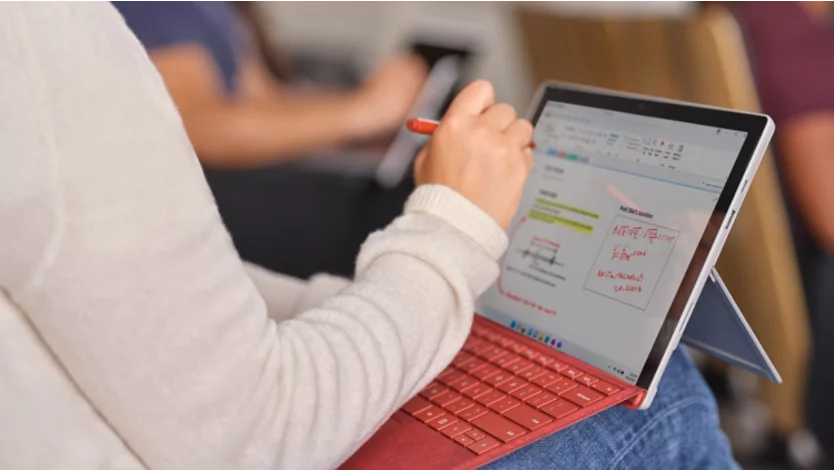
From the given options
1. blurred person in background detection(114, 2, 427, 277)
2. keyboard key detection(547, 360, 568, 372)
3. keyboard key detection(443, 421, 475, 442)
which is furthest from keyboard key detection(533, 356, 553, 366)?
blurred person in background detection(114, 2, 427, 277)

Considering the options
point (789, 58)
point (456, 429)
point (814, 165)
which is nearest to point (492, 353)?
point (456, 429)

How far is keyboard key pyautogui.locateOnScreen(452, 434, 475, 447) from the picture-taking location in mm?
525

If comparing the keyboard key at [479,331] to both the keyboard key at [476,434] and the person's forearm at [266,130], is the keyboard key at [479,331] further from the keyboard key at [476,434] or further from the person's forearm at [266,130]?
the person's forearm at [266,130]

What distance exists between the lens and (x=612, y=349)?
61 centimetres

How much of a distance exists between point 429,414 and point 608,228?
0.68 ft

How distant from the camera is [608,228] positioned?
0.64m

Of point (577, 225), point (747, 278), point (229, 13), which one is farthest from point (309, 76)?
point (577, 225)

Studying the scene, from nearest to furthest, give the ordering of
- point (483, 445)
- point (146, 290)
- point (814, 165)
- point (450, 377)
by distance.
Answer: point (146, 290), point (483, 445), point (450, 377), point (814, 165)

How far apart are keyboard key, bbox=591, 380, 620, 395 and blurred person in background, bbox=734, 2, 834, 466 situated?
26.5 inches

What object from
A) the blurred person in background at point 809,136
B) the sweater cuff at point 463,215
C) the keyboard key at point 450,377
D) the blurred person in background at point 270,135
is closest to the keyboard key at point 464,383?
the keyboard key at point 450,377

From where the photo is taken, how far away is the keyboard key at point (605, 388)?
578 mm

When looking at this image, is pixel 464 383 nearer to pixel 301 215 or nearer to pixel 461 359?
pixel 461 359

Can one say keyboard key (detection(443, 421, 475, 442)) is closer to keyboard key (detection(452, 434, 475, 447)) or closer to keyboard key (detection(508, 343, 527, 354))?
keyboard key (detection(452, 434, 475, 447))

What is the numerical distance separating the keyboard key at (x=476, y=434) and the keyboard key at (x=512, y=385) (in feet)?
0.19
